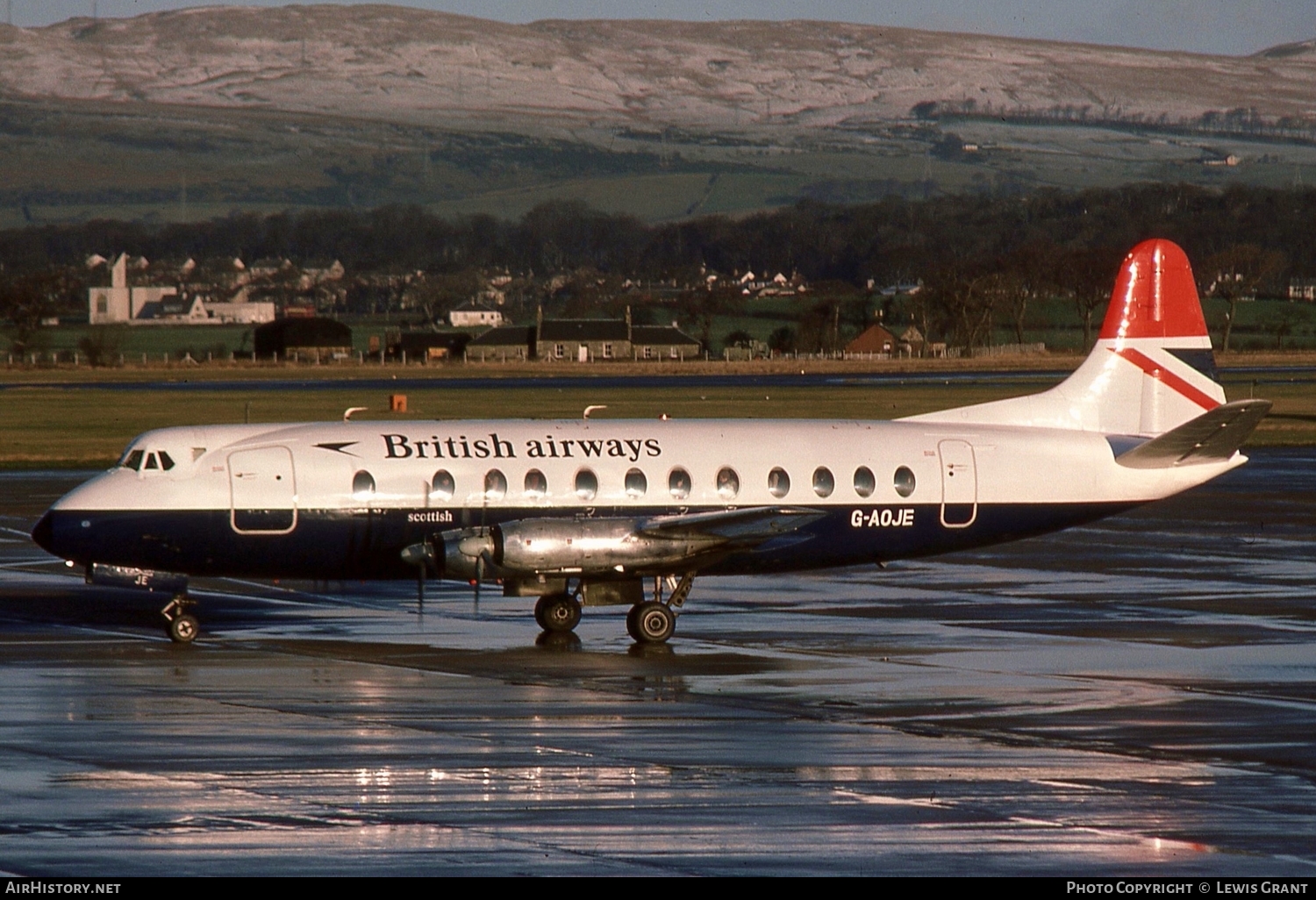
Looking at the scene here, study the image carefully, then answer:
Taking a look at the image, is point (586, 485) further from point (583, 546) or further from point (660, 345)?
point (660, 345)

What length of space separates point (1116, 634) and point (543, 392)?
256 feet

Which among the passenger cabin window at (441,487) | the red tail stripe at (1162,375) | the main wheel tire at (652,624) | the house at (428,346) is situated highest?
the red tail stripe at (1162,375)

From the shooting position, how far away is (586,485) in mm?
26906

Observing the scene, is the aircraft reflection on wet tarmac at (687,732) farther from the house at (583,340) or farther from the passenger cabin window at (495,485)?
the house at (583,340)

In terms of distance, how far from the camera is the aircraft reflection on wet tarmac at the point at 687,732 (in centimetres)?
1496

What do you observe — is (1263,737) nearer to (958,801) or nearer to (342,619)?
(958,801)

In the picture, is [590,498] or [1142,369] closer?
[590,498]

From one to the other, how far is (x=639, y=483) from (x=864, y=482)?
3.42 metres

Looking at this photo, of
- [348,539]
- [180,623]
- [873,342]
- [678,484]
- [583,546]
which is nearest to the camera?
[583,546]

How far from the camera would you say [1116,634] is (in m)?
27.5

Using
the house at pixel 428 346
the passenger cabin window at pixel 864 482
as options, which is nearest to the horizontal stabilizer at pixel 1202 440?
the passenger cabin window at pixel 864 482

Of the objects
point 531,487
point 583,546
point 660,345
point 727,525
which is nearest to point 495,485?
point 531,487

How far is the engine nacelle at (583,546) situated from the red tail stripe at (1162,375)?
8564 millimetres
